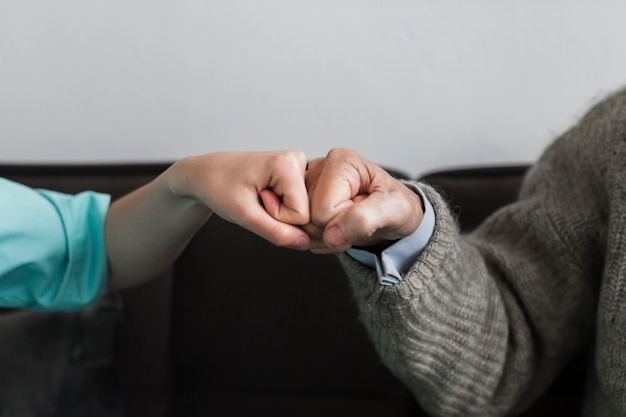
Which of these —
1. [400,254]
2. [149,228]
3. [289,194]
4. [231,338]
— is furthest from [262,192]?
[231,338]

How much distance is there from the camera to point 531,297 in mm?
690

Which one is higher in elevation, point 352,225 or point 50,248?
point 352,225

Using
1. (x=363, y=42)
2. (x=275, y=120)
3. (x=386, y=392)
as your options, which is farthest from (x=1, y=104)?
(x=386, y=392)

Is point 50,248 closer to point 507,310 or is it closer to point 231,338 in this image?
point 231,338

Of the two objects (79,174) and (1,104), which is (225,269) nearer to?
(79,174)

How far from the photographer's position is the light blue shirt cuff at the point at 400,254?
21.0 inches

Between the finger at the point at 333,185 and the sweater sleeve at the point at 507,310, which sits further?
the sweater sleeve at the point at 507,310

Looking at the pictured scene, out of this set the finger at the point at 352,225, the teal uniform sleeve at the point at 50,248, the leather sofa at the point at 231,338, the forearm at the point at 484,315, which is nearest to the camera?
the finger at the point at 352,225

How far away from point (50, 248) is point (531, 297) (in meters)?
0.52

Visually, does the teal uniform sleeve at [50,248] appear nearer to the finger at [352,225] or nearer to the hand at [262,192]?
the hand at [262,192]

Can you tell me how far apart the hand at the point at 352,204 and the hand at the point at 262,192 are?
0.04ft

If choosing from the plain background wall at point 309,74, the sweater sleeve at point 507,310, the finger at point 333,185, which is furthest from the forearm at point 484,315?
the plain background wall at point 309,74

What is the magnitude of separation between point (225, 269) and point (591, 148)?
0.49 m

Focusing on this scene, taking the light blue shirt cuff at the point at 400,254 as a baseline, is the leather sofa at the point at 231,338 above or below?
below
